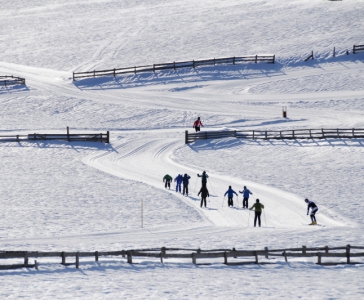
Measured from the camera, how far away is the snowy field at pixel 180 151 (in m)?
23.5

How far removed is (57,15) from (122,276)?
238ft

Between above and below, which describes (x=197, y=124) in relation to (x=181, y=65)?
below

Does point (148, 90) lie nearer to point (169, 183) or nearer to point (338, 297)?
point (169, 183)

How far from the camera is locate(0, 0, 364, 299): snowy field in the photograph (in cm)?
2350

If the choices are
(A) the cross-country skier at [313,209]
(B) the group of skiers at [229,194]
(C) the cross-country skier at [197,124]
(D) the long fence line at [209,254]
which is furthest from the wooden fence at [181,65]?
(D) the long fence line at [209,254]

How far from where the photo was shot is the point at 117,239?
2827 centimetres

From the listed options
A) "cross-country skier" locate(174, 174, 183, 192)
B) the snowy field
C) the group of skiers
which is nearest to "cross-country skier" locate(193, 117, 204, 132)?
the snowy field

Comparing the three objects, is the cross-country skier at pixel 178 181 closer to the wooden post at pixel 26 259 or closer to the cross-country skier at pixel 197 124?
the cross-country skier at pixel 197 124

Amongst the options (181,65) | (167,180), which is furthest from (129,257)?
(181,65)

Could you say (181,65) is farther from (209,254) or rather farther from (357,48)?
(209,254)

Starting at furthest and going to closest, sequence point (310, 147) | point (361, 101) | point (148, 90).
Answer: point (148, 90) < point (361, 101) < point (310, 147)

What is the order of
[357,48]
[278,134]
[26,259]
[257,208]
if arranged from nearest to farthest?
1. [26,259]
2. [257,208]
3. [278,134]
4. [357,48]

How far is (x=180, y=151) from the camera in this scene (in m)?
44.6

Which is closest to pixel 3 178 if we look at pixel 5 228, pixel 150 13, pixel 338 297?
pixel 5 228
